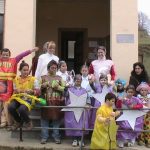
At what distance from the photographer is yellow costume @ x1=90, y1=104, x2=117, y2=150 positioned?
7238mm

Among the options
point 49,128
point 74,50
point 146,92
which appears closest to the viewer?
point 49,128

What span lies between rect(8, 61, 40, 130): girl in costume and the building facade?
2083mm

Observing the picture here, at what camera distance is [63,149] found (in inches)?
298

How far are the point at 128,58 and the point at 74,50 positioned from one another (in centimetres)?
693

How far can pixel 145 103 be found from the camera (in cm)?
825

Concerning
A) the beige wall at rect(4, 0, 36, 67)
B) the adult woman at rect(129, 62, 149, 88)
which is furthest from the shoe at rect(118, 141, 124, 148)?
the beige wall at rect(4, 0, 36, 67)

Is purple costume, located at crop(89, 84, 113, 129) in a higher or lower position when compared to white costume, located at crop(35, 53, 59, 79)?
lower

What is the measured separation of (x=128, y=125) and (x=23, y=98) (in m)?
2.04

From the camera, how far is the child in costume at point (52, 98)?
25.9 ft

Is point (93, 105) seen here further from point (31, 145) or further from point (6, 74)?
point (6, 74)

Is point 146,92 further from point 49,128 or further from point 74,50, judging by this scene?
point 74,50

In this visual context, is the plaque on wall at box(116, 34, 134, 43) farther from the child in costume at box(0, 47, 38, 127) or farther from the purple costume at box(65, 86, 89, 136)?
the purple costume at box(65, 86, 89, 136)

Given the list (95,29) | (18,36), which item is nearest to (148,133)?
(18,36)

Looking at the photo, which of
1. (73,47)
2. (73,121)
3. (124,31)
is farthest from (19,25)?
(73,47)
